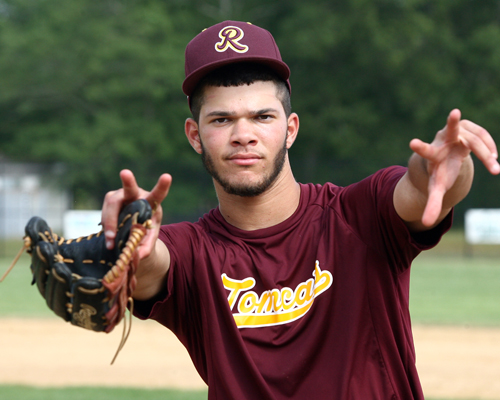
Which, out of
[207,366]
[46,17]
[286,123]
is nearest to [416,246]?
[286,123]

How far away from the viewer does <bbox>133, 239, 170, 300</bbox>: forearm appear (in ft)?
7.40

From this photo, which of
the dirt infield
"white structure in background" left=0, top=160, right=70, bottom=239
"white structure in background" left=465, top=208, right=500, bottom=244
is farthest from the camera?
"white structure in background" left=0, top=160, right=70, bottom=239

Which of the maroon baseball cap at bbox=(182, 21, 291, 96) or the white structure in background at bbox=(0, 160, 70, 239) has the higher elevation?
the white structure in background at bbox=(0, 160, 70, 239)

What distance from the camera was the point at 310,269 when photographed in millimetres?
2377

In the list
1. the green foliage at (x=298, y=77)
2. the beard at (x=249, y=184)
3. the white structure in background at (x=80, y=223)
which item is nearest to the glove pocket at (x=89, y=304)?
the beard at (x=249, y=184)

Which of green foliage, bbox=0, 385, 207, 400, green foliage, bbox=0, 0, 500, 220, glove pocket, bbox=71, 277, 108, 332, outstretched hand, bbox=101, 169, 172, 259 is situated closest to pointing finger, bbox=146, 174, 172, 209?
outstretched hand, bbox=101, 169, 172, 259

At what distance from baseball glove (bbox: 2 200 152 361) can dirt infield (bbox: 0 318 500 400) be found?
4162mm

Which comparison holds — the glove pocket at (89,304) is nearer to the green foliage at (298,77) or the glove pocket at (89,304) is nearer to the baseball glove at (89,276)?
the baseball glove at (89,276)

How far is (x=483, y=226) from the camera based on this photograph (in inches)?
688

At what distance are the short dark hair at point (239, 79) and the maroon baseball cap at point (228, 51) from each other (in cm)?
2

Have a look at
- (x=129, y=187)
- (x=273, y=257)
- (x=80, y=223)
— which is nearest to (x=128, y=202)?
(x=129, y=187)

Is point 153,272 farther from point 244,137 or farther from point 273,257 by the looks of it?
point 244,137

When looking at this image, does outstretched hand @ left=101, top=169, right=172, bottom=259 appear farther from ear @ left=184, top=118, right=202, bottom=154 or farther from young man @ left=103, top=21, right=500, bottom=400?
ear @ left=184, top=118, right=202, bottom=154

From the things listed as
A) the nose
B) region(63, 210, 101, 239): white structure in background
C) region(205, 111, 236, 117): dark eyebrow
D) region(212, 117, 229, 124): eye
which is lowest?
the nose
